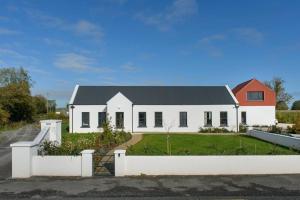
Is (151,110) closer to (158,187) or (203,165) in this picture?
(203,165)

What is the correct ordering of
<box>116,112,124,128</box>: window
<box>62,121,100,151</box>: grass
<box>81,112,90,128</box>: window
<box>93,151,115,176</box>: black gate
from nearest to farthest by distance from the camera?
1. <box>93,151,115,176</box>: black gate
2. <box>62,121,100,151</box>: grass
3. <box>116,112,124,128</box>: window
4. <box>81,112,90,128</box>: window

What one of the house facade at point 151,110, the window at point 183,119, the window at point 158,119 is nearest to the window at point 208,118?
the house facade at point 151,110

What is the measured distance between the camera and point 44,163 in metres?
12.0

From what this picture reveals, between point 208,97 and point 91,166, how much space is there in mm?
26593

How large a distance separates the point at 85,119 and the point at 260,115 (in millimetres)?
22600

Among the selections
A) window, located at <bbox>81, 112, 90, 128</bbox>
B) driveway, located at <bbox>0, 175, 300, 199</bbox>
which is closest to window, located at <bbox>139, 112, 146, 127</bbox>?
window, located at <bbox>81, 112, 90, 128</bbox>

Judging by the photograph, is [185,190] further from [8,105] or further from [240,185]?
[8,105]

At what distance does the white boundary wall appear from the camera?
11930mm

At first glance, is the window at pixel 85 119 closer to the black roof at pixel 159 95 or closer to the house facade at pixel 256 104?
the black roof at pixel 159 95

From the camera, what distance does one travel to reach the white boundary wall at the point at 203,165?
11930mm

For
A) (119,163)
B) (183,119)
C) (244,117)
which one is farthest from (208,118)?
(119,163)

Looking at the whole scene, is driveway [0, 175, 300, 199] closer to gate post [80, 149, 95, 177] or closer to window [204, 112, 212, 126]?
gate post [80, 149, 95, 177]

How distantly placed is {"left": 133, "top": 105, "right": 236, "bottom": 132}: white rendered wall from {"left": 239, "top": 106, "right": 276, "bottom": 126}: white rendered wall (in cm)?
649

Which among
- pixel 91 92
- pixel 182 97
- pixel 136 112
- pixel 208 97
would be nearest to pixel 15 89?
pixel 91 92
